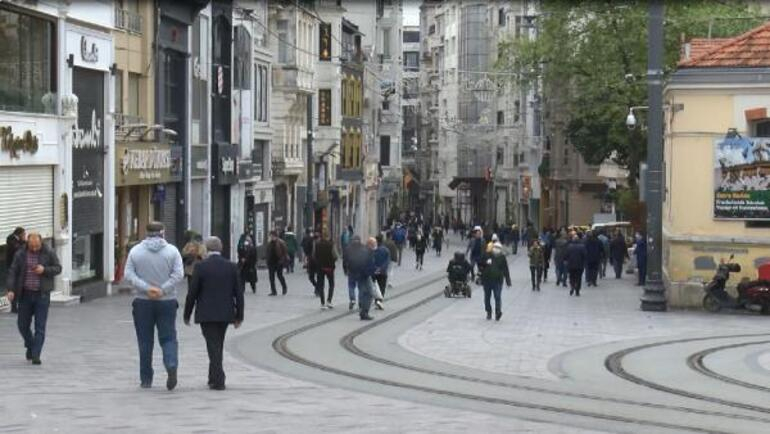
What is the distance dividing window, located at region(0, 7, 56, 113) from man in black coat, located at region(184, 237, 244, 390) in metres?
13.8

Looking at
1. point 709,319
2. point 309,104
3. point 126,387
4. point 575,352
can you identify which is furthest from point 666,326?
point 309,104

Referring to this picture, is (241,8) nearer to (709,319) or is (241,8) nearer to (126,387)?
(709,319)

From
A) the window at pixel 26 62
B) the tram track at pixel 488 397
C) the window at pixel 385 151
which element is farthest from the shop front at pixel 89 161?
the window at pixel 385 151

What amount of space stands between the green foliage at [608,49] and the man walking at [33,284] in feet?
130

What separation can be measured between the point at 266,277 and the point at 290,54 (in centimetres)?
1780

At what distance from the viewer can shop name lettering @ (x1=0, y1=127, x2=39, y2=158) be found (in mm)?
28888

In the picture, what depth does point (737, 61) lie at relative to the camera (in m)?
34.1

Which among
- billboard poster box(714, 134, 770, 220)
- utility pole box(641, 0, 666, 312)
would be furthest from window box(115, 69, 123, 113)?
billboard poster box(714, 134, 770, 220)

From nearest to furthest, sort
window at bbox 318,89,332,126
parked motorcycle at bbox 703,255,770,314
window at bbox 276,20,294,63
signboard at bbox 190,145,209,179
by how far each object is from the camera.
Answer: parked motorcycle at bbox 703,255,770,314 → signboard at bbox 190,145,209,179 → window at bbox 276,20,294,63 → window at bbox 318,89,332,126

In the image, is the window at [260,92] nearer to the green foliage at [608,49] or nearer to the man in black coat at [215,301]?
the green foliage at [608,49]

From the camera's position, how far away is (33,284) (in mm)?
18688

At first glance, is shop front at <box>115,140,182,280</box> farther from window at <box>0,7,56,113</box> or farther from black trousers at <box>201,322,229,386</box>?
black trousers at <box>201,322,229,386</box>

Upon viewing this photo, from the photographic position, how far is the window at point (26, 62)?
29.3 metres

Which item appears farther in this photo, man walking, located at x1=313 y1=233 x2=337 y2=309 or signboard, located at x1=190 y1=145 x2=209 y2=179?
signboard, located at x1=190 y1=145 x2=209 y2=179
